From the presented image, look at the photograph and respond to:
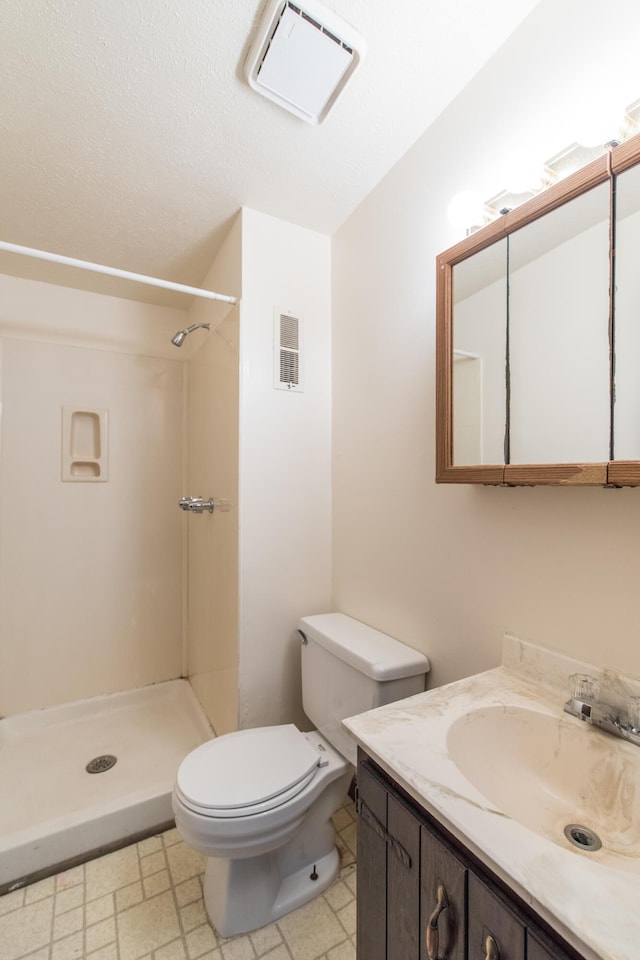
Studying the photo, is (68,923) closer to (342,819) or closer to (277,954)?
(277,954)

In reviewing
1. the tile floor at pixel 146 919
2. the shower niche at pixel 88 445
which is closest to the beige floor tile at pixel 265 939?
the tile floor at pixel 146 919

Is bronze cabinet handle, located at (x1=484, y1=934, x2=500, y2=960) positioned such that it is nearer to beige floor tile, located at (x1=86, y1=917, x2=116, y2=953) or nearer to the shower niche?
beige floor tile, located at (x1=86, y1=917, x2=116, y2=953)

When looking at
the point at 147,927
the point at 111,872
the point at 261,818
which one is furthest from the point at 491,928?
the point at 111,872

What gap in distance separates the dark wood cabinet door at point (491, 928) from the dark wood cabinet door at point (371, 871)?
0.64ft

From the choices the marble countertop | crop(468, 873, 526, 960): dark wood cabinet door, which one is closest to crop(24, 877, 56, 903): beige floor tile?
the marble countertop

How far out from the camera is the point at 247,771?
1174 mm

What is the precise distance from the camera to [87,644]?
7.21ft

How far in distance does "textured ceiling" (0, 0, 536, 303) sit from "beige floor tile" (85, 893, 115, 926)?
2323 mm

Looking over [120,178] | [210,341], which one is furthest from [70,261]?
[210,341]

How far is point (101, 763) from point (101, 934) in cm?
73

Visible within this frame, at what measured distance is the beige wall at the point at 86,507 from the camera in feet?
6.75

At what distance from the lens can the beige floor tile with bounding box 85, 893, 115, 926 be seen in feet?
3.88

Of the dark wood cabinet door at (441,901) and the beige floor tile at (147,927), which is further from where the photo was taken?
the beige floor tile at (147,927)

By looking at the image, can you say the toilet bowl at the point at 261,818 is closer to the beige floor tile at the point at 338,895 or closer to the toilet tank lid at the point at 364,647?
the beige floor tile at the point at 338,895
